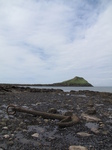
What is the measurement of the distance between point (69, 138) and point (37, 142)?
97 cm

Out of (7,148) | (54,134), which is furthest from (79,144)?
(7,148)

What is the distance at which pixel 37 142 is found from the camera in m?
4.38

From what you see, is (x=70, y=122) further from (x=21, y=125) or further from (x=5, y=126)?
(x=5, y=126)

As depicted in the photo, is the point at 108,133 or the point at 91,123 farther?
the point at 91,123

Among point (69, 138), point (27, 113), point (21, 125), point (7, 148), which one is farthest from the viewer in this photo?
point (27, 113)

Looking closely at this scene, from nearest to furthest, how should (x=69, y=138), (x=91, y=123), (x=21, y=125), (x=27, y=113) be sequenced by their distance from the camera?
1. (x=69, y=138)
2. (x=21, y=125)
3. (x=91, y=123)
4. (x=27, y=113)

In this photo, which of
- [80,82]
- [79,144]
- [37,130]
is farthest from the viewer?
[80,82]

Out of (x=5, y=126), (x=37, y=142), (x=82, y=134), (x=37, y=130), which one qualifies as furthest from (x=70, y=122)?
(x=5, y=126)

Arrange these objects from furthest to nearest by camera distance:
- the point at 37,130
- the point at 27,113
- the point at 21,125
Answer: the point at 27,113 → the point at 21,125 → the point at 37,130

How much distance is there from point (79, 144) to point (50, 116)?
8.25 feet

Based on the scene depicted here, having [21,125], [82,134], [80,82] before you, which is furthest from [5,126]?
[80,82]

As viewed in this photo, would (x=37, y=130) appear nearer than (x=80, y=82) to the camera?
Yes

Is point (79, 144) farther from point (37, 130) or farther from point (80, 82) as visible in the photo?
point (80, 82)

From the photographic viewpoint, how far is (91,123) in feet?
21.1
